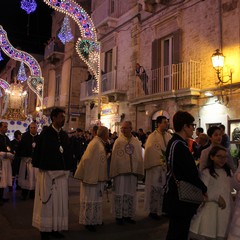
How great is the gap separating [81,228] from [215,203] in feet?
9.17

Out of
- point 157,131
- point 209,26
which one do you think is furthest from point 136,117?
point 157,131

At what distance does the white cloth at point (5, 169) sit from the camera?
868cm

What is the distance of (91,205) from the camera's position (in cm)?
612

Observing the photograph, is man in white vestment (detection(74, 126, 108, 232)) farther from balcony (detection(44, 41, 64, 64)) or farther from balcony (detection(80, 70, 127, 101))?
balcony (detection(44, 41, 64, 64))

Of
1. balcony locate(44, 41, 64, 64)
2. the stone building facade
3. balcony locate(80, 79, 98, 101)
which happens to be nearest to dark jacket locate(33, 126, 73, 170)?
the stone building facade

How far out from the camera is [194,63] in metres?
13.4

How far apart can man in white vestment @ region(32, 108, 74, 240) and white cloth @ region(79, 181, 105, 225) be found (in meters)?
0.56

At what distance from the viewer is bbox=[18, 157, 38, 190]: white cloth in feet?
29.6

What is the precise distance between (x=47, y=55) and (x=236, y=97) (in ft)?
65.8

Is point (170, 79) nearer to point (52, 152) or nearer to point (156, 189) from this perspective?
point (156, 189)

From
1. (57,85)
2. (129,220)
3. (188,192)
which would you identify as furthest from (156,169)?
(57,85)

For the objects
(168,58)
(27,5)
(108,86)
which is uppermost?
(27,5)

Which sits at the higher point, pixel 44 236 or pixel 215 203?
pixel 215 203

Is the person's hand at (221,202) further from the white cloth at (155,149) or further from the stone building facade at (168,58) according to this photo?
the stone building facade at (168,58)
